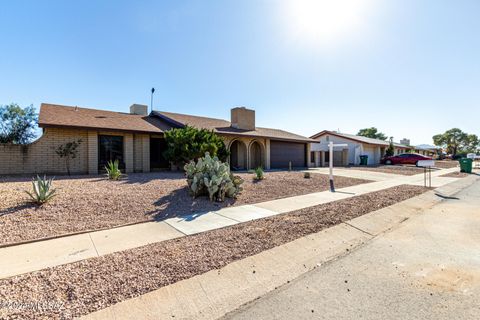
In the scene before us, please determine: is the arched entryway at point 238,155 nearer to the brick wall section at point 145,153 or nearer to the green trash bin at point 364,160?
the brick wall section at point 145,153

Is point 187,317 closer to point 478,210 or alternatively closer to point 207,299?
point 207,299

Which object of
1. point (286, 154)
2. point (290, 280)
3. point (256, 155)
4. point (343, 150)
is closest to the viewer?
point (290, 280)

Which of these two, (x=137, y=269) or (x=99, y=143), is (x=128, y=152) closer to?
(x=99, y=143)

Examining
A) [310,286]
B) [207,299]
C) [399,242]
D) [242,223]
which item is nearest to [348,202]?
[399,242]

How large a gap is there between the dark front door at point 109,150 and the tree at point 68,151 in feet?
3.59

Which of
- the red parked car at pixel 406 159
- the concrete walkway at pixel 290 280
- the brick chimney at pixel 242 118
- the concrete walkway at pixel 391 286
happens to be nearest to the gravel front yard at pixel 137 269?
the concrete walkway at pixel 290 280

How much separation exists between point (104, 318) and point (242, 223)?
12.0ft

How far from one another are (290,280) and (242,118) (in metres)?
17.9

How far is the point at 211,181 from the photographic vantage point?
7.95 m

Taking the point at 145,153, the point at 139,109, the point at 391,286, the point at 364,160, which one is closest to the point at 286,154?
the point at 145,153

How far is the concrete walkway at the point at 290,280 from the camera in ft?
9.20

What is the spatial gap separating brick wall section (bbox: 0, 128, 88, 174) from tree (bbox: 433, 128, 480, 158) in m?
82.9

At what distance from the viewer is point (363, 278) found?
3586 mm

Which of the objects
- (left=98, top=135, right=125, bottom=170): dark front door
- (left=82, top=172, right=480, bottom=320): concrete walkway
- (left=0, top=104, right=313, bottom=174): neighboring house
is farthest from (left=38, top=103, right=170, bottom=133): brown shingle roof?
(left=82, top=172, right=480, bottom=320): concrete walkway
